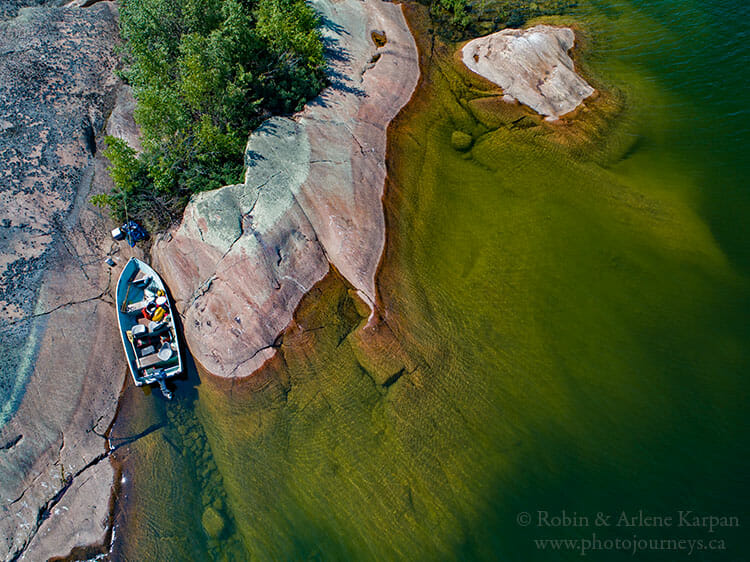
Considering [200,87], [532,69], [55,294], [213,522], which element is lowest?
[213,522]

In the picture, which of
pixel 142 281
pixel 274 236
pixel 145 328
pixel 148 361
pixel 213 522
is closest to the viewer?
pixel 213 522

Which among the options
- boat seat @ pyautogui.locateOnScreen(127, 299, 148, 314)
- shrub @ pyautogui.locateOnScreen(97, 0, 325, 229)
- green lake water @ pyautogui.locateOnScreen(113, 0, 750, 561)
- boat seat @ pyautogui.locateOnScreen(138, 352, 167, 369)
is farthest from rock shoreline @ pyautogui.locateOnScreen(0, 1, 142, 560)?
shrub @ pyautogui.locateOnScreen(97, 0, 325, 229)

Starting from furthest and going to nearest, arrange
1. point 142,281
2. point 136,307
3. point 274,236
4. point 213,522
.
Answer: point 142,281
point 136,307
point 274,236
point 213,522

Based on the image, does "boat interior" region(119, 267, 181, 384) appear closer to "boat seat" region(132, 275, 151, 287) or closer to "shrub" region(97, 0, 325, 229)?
"boat seat" region(132, 275, 151, 287)

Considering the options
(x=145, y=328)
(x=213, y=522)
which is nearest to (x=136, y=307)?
(x=145, y=328)

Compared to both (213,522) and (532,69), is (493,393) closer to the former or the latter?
(213,522)

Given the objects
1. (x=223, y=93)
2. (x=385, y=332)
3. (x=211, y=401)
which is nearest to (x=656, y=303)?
(x=385, y=332)

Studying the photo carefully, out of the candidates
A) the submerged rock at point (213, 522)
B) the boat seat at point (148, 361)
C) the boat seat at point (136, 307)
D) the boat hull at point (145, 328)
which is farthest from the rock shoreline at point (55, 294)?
the submerged rock at point (213, 522)
